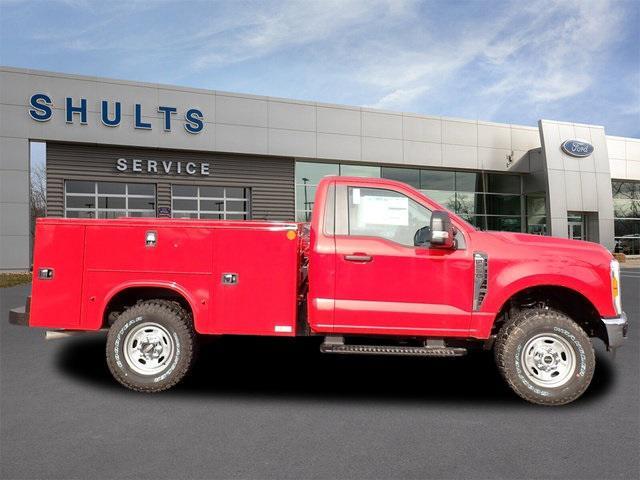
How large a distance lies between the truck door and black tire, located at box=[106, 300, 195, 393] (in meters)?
1.52

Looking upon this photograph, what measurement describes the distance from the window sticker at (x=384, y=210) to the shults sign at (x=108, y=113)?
19.0 metres

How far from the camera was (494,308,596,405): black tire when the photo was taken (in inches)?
181

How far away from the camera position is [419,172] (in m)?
27.4

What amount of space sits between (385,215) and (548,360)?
2.06m

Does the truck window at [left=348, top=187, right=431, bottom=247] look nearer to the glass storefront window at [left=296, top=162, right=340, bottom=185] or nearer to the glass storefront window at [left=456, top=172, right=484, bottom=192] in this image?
the glass storefront window at [left=296, top=162, right=340, bottom=185]

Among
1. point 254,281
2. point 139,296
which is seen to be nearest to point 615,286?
point 254,281

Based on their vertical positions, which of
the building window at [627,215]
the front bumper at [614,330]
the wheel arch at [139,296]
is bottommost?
the front bumper at [614,330]

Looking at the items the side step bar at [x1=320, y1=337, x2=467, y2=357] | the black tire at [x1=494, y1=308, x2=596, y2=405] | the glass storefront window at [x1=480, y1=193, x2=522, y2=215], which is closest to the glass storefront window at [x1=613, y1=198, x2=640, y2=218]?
the glass storefront window at [x1=480, y1=193, x2=522, y2=215]

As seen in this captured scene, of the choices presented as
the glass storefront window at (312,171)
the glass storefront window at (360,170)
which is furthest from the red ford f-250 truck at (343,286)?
the glass storefront window at (360,170)

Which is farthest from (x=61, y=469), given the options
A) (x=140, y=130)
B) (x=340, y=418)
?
(x=140, y=130)

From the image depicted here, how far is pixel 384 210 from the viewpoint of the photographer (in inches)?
198

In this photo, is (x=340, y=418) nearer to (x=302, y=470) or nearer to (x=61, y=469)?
(x=302, y=470)

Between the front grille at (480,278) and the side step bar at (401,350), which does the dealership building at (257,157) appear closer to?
the side step bar at (401,350)

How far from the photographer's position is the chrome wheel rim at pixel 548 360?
4.68 meters
